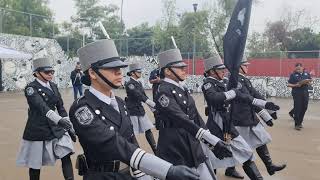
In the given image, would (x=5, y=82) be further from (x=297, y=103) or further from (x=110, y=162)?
(x=110, y=162)

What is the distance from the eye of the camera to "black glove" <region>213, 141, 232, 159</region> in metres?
4.23

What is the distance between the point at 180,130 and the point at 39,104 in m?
2.08

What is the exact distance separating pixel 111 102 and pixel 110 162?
45 cm

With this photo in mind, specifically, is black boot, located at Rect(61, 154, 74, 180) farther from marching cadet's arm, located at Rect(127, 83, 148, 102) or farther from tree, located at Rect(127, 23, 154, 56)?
tree, located at Rect(127, 23, 154, 56)

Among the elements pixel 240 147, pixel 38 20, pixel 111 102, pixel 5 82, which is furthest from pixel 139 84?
pixel 38 20

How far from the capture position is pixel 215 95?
18.8ft

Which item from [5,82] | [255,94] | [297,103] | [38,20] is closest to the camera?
[255,94]

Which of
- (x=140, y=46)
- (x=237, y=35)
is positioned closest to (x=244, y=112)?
(x=237, y=35)

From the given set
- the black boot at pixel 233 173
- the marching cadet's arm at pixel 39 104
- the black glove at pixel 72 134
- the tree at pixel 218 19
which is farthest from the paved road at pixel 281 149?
the tree at pixel 218 19

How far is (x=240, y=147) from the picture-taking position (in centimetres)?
592

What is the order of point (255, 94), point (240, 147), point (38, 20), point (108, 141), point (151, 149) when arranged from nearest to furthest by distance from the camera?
point (108, 141) < point (240, 147) < point (255, 94) < point (151, 149) < point (38, 20)

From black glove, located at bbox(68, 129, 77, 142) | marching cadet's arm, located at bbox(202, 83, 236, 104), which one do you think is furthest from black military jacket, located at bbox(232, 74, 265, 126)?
black glove, located at bbox(68, 129, 77, 142)

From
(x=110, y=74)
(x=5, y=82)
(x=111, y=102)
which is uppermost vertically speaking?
(x=110, y=74)

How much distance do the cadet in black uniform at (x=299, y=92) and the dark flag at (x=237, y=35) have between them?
7.95 metres
